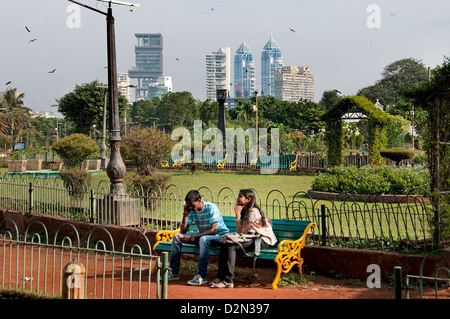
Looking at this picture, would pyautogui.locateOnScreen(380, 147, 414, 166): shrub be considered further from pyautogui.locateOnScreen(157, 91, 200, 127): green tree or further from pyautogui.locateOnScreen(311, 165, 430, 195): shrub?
pyautogui.locateOnScreen(157, 91, 200, 127): green tree

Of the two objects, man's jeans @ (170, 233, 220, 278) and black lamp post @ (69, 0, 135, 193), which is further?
black lamp post @ (69, 0, 135, 193)

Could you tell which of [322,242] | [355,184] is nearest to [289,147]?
[355,184]

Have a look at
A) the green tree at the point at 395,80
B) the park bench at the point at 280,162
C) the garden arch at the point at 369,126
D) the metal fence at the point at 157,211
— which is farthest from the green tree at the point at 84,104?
the green tree at the point at 395,80

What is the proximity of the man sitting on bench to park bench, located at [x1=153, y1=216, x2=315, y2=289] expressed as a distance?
0.10 meters

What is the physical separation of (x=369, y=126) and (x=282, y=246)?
17823mm

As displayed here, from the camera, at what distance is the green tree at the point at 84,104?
4172 cm

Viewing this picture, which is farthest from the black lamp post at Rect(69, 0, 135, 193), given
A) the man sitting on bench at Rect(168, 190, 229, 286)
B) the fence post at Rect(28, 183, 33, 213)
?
the man sitting on bench at Rect(168, 190, 229, 286)

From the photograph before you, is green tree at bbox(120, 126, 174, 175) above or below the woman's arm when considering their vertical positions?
above

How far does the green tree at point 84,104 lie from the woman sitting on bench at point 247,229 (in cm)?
3551

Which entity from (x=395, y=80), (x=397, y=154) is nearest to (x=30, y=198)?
(x=397, y=154)

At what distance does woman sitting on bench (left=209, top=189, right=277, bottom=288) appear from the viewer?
6625 mm

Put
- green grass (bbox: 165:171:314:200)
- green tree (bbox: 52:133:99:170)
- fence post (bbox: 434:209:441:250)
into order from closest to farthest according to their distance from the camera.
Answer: fence post (bbox: 434:209:441:250) < green tree (bbox: 52:133:99:170) < green grass (bbox: 165:171:314:200)

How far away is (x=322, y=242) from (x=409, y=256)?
3.96 feet
